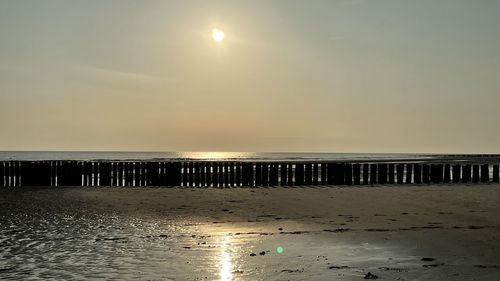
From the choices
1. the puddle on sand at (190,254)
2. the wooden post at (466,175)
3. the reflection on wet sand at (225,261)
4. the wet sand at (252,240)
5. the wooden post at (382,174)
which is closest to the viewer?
the reflection on wet sand at (225,261)

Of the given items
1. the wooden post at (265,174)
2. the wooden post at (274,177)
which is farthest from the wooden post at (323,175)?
the wooden post at (265,174)

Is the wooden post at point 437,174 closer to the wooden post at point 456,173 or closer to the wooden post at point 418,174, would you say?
the wooden post at point 418,174

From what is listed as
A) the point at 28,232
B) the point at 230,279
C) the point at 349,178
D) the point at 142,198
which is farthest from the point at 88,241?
the point at 349,178

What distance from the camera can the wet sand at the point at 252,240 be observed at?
6.89 metres

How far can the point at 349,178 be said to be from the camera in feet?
88.7

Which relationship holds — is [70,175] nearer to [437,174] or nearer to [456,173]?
[437,174]

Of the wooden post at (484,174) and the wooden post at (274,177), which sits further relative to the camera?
the wooden post at (484,174)

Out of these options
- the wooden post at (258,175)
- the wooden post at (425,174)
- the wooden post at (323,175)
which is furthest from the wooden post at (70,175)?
the wooden post at (425,174)

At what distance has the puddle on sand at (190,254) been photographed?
22.1 ft

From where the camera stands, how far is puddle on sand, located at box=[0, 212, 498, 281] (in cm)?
672

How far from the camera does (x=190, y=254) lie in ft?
26.3

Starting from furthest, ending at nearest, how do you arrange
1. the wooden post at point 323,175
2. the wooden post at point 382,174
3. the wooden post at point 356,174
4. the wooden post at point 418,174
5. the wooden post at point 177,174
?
the wooden post at point 418,174, the wooden post at point 382,174, the wooden post at point 356,174, the wooden post at point 323,175, the wooden post at point 177,174

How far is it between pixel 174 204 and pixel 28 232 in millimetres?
6654

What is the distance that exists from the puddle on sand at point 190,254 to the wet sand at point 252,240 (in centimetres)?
2
